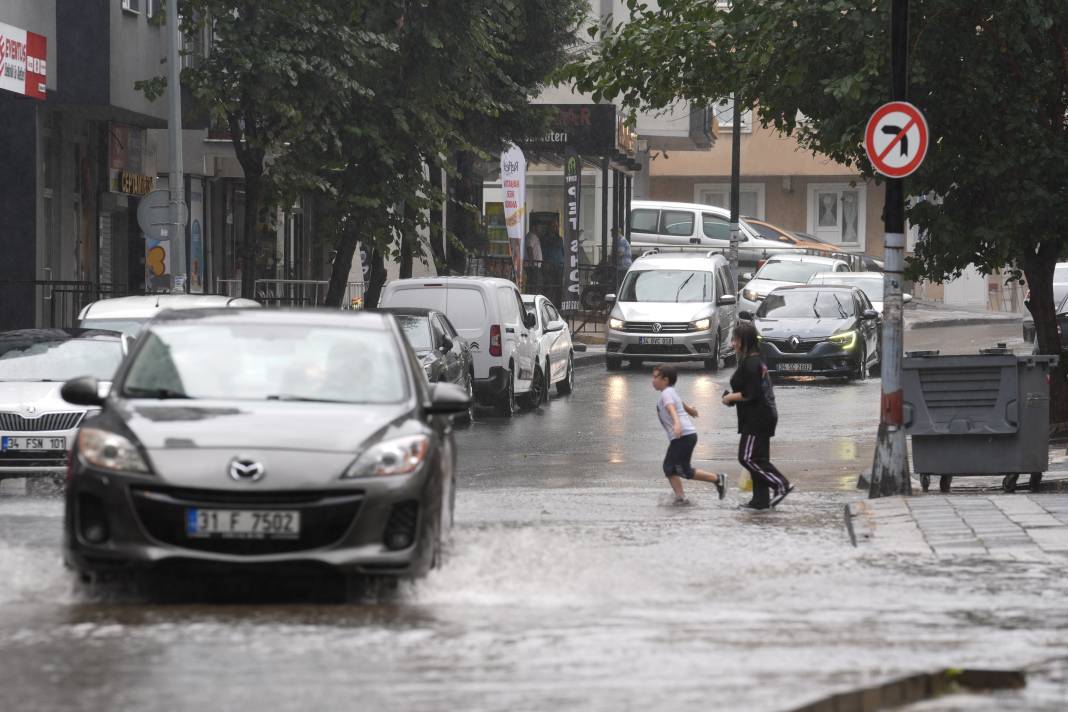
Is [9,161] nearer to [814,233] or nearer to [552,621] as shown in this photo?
[552,621]

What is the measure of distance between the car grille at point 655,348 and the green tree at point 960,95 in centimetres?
1348

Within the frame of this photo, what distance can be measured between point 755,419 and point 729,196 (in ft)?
181

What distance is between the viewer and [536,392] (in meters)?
27.3

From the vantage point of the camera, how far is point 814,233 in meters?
69.4

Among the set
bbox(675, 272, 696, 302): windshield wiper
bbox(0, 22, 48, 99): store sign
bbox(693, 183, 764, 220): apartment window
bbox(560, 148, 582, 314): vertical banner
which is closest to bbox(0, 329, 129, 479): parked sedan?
bbox(0, 22, 48, 99): store sign

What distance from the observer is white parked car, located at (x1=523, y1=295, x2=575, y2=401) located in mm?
27500

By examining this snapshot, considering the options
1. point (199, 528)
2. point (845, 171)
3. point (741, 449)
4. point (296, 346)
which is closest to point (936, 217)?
point (741, 449)

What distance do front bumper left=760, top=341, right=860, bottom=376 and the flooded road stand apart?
17.3m

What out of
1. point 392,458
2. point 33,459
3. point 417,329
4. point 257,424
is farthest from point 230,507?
point 417,329

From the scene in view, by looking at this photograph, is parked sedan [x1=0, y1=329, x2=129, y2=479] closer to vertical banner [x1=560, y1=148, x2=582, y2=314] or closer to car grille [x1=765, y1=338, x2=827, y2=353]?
car grille [x1=765, y1=338, x2=827, y2=353]

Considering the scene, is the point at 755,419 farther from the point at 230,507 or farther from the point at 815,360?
the point at 815,360

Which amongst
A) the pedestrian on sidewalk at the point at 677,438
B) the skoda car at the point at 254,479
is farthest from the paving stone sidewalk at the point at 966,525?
the skoda car at the point at 254,479

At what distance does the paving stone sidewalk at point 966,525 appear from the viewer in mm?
11586

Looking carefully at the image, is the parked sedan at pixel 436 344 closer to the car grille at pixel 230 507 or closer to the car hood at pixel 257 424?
the car hood at pixel 257 424
